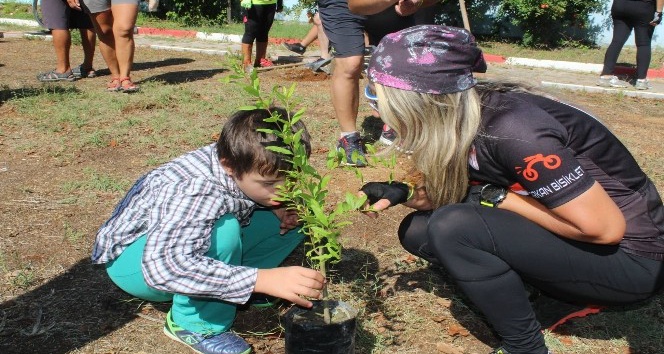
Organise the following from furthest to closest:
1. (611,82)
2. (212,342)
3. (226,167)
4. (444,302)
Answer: (611,82), (444,302), (212,342), (226,167)

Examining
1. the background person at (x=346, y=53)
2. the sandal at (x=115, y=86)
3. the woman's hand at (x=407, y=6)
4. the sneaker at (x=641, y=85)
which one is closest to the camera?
the woman's hand at (x=407, y=6)

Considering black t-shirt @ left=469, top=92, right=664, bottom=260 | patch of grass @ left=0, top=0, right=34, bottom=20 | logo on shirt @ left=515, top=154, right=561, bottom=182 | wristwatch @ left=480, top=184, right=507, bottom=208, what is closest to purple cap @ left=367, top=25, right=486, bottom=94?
black t-shirt @ left=469, top=92, right=664, bottom=260

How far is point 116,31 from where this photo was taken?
6438 mm

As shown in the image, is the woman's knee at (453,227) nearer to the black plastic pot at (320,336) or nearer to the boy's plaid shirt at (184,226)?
the black plastic pot at (320,336)

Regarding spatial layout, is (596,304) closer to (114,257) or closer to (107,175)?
(114,257)

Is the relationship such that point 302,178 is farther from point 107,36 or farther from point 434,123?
point 107,36

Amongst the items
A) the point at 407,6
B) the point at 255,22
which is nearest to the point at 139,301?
the point at 407,6

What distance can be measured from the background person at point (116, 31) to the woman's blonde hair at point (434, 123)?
4764 millimetres

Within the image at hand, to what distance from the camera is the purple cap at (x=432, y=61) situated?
213 centimetres

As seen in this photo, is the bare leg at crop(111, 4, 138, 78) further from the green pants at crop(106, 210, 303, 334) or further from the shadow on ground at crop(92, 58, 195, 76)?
the green pants at crop(106, 210, 303, 334)

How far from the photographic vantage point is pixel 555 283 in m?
2.36

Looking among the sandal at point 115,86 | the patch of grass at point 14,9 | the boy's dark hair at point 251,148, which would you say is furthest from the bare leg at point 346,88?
the patch of grass at point 14,9

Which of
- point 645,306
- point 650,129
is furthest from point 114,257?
point 650,129

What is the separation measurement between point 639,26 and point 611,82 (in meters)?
0.74
